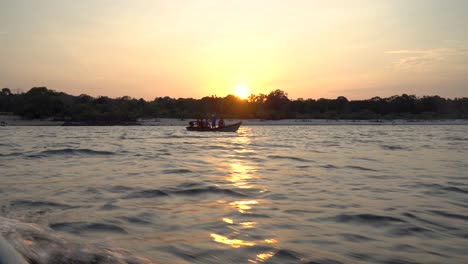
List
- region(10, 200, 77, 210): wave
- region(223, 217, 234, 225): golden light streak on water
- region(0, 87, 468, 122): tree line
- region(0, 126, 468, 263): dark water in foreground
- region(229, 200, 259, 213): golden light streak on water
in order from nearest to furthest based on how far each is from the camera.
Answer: region(0, 126, 468, 263): dark water in foreground, region(223, 217, 234, 225): golden light streak on water, region(229, 200, 259, 213): golden light streak on water, region(10, 200, 77, 210): wave, region(0, 87, 468, 122): tree line

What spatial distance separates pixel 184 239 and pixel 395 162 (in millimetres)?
9524

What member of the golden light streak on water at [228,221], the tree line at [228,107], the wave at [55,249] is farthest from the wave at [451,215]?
the tree line at [228,107]

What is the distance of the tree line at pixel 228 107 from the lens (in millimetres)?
59000

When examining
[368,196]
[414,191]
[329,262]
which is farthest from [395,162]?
[329,262]

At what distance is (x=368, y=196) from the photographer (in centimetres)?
666

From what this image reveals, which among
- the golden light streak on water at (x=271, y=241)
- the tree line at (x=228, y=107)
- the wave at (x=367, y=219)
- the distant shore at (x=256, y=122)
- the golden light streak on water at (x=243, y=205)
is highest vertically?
the tree line at (x=228, y=107)

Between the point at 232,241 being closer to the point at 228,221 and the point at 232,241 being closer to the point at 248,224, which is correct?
the point at 248,224

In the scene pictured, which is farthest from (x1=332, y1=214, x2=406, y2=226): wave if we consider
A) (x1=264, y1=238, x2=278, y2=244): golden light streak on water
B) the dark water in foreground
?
(x1=264, y1=238, x2=278, y2=244): golden light streak on water

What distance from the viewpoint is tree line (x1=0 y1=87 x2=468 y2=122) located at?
59.0 m

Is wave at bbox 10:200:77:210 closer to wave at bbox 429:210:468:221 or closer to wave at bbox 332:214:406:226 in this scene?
wave at bbox 332:214:406:226

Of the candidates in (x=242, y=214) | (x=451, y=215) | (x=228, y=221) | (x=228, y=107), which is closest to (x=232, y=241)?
(x=228, y=221)

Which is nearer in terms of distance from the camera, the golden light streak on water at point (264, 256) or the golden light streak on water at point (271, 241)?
the golden light streak on water at point (264, 256)

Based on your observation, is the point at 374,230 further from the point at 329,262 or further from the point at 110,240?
the point at 110,240

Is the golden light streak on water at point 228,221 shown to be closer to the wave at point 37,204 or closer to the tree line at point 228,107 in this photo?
the wave at point 37,204
